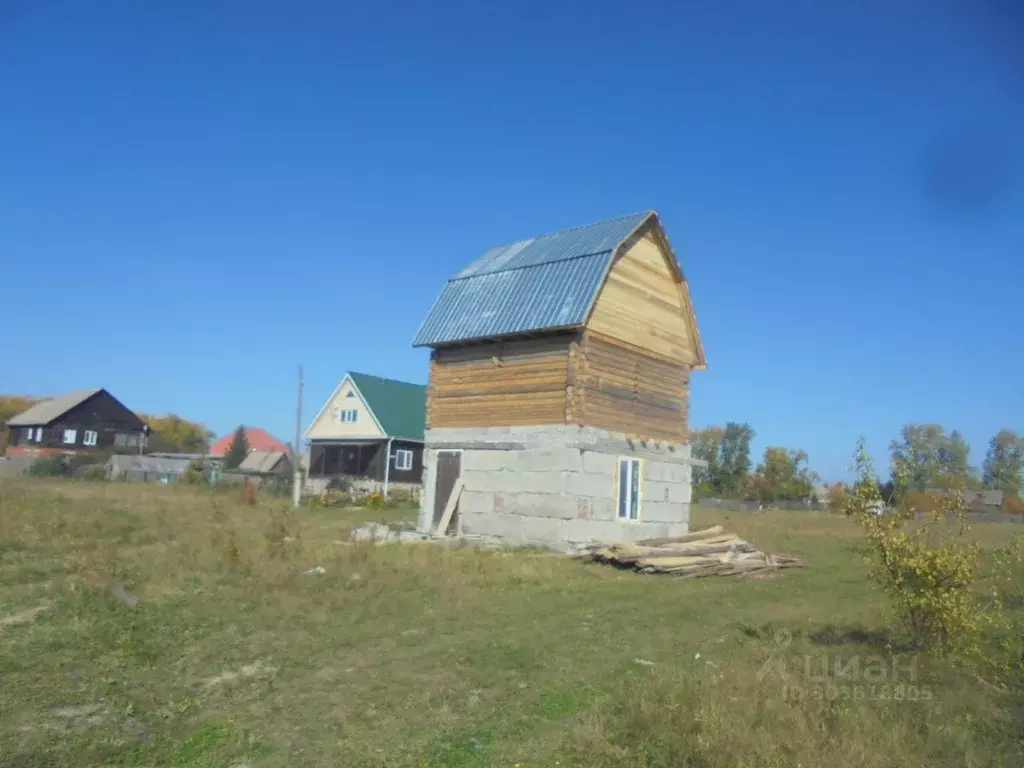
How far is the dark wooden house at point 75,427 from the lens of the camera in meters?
69.2

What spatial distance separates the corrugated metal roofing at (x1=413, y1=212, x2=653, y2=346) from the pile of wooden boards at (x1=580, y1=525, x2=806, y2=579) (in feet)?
20.6

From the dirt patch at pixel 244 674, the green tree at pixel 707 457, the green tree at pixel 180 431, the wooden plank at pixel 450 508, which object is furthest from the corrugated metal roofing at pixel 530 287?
the green tree at pixel 180 431

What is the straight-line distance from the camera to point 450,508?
22312mm

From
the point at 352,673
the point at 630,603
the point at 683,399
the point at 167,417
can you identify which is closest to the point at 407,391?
the point at 683,399

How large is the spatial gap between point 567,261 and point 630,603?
1196cm

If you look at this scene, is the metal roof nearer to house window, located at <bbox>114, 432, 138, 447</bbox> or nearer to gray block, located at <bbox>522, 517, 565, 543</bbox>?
house window, located at <bbox>114, 432, 138, 447</bbox>

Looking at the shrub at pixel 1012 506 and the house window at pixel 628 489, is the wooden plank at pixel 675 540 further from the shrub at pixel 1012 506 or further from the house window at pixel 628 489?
the shrub at pixel 1012 506

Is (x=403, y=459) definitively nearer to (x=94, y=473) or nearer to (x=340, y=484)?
(x=340, y=484)

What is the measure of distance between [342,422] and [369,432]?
327 cm

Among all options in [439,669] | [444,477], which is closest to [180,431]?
[444,477]

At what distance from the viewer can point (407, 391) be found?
51.0 meters

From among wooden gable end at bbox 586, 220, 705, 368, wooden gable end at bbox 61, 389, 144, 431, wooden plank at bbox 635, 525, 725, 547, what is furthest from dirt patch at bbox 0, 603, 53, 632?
wooden gable end at bbox 61, 389, 144, 431

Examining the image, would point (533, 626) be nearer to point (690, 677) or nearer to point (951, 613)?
point (690, 677)

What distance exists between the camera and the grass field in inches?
246
